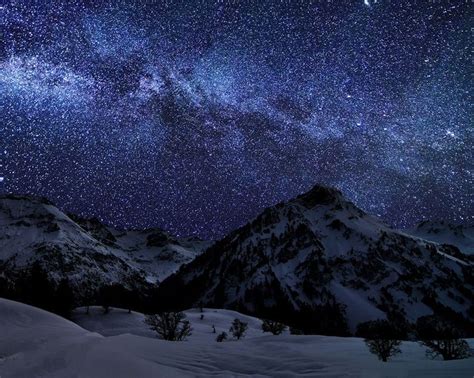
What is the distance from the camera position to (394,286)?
172750 mm

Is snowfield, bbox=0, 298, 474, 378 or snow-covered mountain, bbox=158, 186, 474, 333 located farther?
snow-covered mountain, bbox=158, 186, 474, 333

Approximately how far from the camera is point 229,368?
12195mm

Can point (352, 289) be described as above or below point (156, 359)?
below

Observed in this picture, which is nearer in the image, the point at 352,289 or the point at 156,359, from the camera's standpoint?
the point at 156,359

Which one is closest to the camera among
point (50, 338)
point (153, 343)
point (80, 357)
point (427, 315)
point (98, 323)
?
point (80, 357)

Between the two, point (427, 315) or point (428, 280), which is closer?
point (427, 315)

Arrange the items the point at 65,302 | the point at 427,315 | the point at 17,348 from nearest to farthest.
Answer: the point at 17,348 → the point at 65,302 → the point at 427,315

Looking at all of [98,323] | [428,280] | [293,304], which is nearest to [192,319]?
[98,323]

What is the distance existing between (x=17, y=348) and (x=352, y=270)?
19042 centimetres

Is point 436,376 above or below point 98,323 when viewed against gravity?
above

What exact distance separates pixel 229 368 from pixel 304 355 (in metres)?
3.04

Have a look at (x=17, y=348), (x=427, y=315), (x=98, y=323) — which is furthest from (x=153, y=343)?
(x=427, y=315)

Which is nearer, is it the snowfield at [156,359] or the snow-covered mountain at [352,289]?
the snowfield at [156,359]

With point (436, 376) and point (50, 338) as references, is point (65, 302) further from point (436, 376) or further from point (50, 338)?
point (436, 376)
